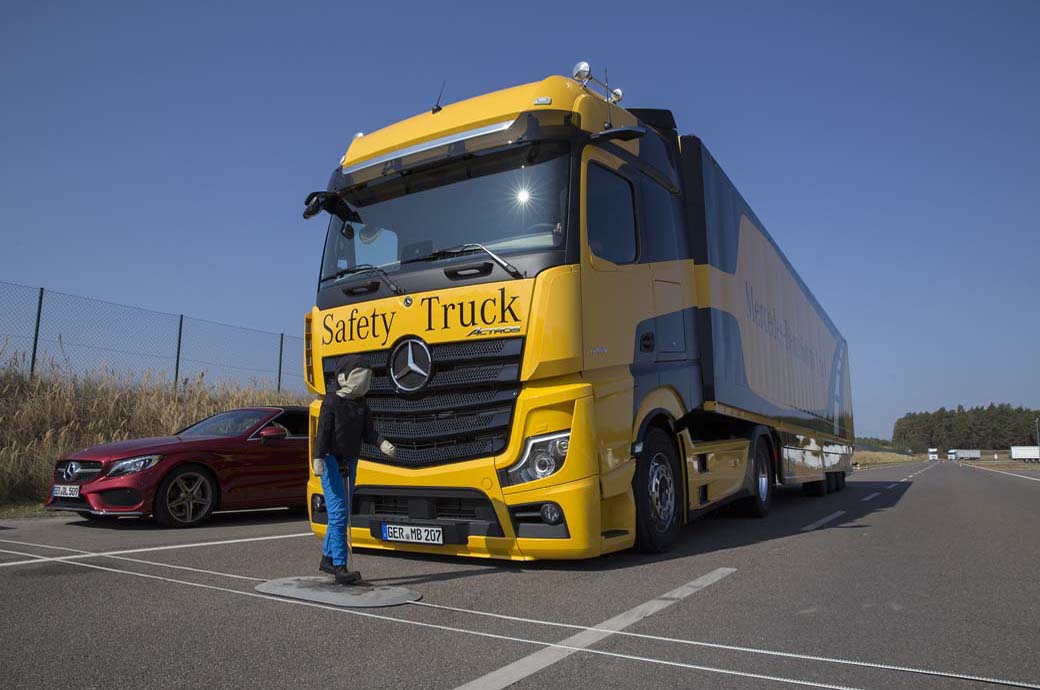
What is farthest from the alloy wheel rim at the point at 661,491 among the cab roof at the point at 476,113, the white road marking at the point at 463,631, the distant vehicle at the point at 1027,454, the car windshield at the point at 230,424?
the distant vehicle at the point at 1027,454

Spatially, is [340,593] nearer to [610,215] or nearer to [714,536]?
[610,215]

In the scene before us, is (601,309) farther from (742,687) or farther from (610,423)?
(742,687)

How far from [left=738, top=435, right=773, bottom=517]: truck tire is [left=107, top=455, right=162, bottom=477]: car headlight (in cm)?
688

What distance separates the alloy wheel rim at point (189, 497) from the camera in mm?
8641

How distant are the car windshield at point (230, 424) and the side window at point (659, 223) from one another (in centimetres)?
572

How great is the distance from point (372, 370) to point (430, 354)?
0.59 m

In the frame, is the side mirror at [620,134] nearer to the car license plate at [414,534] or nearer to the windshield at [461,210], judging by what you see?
the windshield at [461,210]

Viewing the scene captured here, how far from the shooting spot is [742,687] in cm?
306

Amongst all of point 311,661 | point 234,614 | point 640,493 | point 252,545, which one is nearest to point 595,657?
point 311,661

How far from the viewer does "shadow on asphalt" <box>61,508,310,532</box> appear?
8473 millimetres

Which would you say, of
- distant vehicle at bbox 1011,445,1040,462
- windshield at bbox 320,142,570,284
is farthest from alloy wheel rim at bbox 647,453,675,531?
distant vehicle at bbox 1011,445,1040,462

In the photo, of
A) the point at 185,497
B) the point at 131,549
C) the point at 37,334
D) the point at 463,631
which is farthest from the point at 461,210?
the point at 37,334

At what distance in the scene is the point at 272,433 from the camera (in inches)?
377

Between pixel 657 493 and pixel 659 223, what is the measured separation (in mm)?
2372
